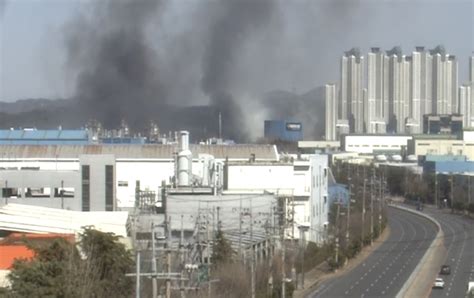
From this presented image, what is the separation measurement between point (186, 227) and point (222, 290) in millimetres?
2552

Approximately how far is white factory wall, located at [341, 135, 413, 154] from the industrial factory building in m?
18.6

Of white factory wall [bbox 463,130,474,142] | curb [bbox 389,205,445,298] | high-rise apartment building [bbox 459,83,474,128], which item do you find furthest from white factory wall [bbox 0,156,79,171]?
high-rise apartment building [bbox 459,83,474,128]

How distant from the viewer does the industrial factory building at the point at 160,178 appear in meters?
9.83

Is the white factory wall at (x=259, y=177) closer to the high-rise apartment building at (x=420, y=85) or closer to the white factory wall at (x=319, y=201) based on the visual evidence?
the white factory wall at (x=319, y=201)

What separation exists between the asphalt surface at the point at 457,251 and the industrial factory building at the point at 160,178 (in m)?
1.38

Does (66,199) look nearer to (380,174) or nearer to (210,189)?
(210,189)

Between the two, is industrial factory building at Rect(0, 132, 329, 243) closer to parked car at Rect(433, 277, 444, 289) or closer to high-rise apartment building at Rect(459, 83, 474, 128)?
parked car at Rect(433, 277, 444, 289)

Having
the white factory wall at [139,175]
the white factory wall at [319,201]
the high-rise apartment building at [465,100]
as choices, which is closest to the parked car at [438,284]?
the white factory wall at [319,201]

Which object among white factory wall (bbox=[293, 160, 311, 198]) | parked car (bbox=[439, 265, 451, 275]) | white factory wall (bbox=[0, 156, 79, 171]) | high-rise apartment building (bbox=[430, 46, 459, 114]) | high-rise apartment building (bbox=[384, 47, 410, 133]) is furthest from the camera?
high-rise apartment building (bbox=[430, 46, 459, 114])

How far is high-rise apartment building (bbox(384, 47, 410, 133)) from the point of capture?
1602 inches

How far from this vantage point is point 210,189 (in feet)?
31.7

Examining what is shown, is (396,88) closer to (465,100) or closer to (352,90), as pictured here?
(352,90)

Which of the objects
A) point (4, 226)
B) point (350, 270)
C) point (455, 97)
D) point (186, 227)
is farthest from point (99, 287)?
point (455, 97)

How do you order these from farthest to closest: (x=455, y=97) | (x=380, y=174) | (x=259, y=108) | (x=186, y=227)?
(x=455, y=97), (x=259, y=108), (x=380, y=174), (x=186, y=227)
